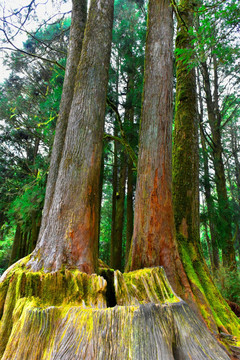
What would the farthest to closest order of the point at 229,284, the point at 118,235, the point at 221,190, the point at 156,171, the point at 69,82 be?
the point at 221,190, the point at 118,235, the point at 229,284, the point at 69,82, the point at 156,171

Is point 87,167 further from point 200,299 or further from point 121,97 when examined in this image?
point 121,97

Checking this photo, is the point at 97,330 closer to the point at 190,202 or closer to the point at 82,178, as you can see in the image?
the point at 82,178

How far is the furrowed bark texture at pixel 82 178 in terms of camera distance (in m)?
2.56

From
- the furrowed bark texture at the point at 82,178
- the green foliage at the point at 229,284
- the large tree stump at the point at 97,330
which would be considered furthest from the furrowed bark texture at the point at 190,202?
the green foliage at the point at 229,284

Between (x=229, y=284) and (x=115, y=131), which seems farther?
(x=115, y=131)

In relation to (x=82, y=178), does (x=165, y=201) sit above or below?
below

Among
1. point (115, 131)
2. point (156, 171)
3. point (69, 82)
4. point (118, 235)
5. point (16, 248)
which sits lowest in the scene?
point (16, 248)

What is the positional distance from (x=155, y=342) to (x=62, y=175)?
206 centimetres

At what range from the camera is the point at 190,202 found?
3975mm

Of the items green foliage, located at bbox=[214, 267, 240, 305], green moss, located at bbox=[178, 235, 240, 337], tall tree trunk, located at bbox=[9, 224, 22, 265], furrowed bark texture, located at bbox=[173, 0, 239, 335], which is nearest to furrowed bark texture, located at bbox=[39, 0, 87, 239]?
furrowed bark texture, located at bbox=[173, 0, 239, 335]

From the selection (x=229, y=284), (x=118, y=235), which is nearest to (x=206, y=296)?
(x=229, y=284)

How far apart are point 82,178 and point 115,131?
739cm

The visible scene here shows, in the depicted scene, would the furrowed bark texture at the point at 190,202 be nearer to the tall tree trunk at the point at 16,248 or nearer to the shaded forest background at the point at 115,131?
the shaded forest background at the point at 115,131

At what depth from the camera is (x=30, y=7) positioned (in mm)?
4547
